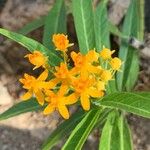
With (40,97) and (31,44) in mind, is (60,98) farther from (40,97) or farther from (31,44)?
(31,44)

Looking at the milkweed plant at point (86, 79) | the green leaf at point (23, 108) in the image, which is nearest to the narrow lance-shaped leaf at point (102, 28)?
the milkweed plant at point (86, 79)

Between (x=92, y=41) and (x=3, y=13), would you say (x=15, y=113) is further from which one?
(x=3, y=13)

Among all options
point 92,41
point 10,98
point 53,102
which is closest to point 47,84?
point 53,102

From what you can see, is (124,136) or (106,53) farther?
(124,136)

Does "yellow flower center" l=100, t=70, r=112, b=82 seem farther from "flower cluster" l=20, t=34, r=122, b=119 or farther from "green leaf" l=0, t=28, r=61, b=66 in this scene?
"green leaf" l=0, t=28, r=61, b=66

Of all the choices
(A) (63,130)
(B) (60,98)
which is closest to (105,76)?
(B) (60,98)

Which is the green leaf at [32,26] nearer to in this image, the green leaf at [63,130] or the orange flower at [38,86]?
the green leaf at [63,130]

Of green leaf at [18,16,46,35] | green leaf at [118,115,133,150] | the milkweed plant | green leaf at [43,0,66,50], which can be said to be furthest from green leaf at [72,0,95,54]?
green leaf at [18,16,46,35]

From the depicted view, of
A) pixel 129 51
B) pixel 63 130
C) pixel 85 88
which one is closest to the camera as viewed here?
pixel 85 88
